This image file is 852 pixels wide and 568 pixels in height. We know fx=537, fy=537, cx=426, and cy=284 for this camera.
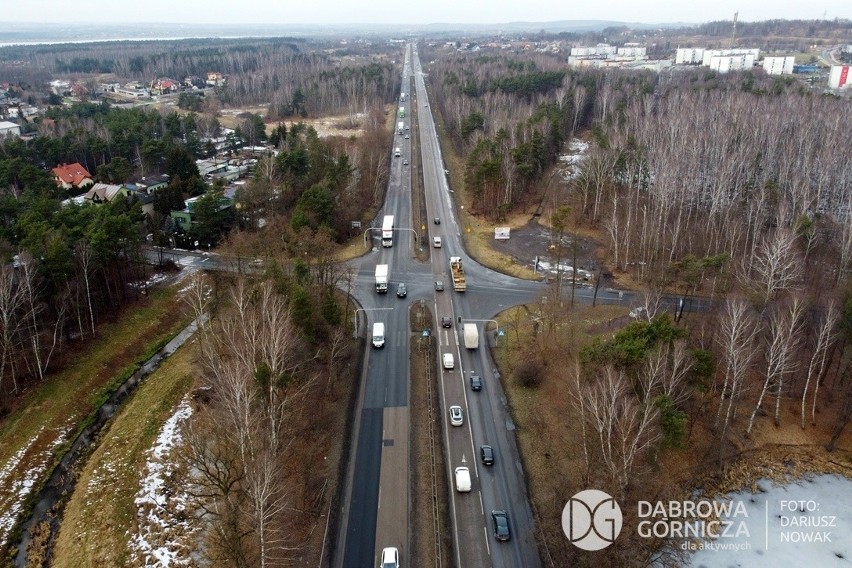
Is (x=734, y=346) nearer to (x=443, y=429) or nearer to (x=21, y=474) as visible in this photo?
(x=443, y=429)

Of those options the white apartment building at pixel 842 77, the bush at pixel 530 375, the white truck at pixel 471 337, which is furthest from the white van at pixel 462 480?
the white apartment building at pixel 842 77

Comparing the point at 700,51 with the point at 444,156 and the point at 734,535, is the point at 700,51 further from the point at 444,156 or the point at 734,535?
the point at 734,535

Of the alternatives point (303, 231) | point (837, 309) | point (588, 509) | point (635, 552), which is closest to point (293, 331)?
point (303, 231)

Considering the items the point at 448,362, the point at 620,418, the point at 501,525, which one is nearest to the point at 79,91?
the point at 448,362

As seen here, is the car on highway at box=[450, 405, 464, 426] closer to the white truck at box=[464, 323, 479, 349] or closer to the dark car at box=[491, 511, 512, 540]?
the dark car at box=[491, 511, 512, 540]

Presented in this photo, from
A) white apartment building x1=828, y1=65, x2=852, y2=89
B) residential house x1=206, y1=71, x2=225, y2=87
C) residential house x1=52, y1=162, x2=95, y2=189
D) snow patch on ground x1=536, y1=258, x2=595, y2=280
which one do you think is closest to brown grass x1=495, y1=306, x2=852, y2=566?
snow patch on ground x1=536, y1=258, x2=595, y2=280

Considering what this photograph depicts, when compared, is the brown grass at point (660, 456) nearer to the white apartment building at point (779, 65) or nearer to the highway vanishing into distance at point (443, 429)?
the highway vanishing into distance at point (443, 429)

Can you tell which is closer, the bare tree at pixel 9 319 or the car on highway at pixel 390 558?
the car on highway at pixel 390 558
